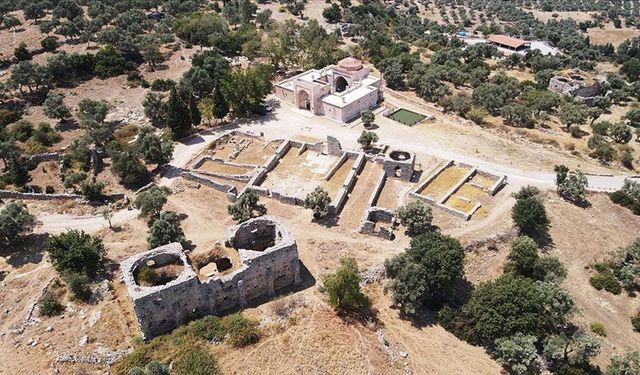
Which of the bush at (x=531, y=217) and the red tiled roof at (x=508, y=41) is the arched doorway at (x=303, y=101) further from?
the red tiled roof at (x=508, y=41)

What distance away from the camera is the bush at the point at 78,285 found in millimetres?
44312

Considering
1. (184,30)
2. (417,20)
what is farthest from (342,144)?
(417,20)

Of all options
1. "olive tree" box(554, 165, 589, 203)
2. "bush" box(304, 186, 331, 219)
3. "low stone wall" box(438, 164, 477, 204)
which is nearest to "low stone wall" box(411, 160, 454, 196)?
"low stone wall" box(438, 164, 477, 204)

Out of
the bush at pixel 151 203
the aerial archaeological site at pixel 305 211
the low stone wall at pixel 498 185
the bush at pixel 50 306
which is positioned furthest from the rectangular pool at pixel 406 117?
the bush at pixel 50 306

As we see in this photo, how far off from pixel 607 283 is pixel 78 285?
54179mm

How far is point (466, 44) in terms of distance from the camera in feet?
443

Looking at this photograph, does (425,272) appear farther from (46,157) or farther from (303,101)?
(46,157)

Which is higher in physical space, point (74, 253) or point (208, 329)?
point (74, 253)

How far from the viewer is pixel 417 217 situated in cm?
5319

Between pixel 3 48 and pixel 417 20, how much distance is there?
392 feet

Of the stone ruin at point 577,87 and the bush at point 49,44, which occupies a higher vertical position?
the bush at point 49,44

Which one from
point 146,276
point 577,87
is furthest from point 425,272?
point 577,87

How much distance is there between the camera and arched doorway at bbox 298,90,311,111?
84.5m

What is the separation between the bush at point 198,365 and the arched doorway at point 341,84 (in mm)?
64419
